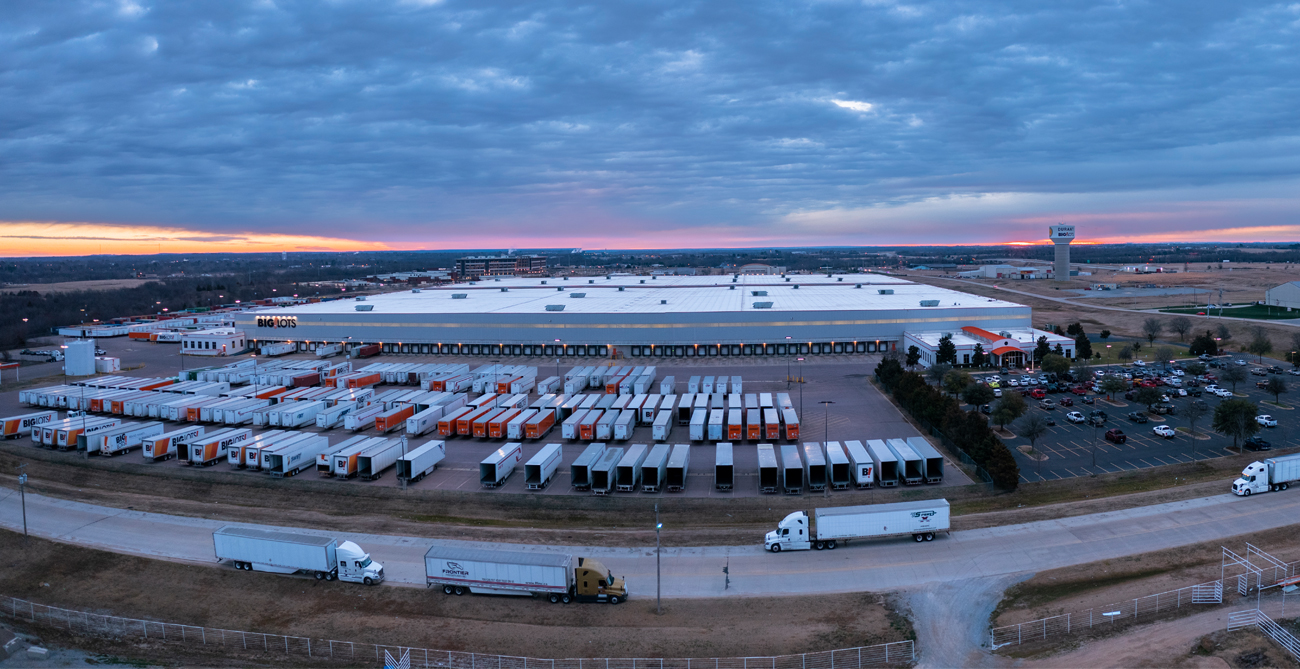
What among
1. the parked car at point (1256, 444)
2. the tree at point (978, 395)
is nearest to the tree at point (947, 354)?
the tree at point (978, 395)

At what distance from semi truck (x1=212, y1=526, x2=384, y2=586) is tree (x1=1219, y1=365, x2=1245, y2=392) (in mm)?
58126

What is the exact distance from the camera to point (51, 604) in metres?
24.6

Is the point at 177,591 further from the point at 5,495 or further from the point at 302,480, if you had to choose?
the point at 5,495

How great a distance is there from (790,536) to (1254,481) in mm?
22233

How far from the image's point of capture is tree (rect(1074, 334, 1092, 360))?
6600cm

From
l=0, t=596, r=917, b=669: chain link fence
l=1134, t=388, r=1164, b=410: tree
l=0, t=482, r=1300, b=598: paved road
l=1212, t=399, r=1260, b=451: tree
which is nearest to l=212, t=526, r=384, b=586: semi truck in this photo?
l=0, t=482, r=1300, b=598: paved road

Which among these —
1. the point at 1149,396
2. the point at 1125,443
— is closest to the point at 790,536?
the point at 1125,443

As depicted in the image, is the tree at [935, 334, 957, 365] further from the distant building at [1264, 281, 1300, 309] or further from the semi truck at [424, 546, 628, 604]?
the distant building at [1264, 281, 1300, 309]

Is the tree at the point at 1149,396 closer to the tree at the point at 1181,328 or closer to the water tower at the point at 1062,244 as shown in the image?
the tree at the point at 1181,328

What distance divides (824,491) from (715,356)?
41.0m

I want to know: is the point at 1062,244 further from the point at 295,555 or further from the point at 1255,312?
the point at 295,555

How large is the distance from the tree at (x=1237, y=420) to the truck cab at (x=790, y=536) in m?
26.7

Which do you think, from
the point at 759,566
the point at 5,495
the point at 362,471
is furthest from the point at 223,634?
the point at 5,495

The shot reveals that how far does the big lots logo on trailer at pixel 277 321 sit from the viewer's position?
82000mm
